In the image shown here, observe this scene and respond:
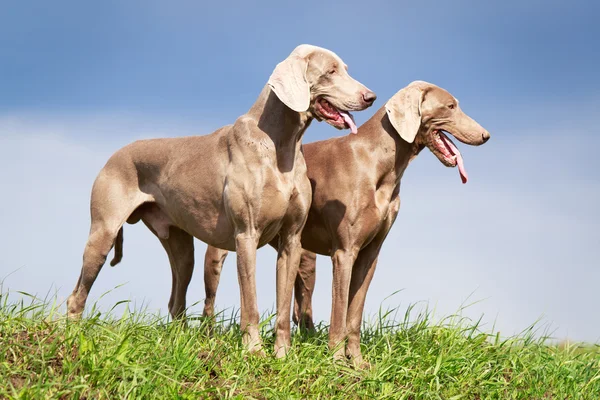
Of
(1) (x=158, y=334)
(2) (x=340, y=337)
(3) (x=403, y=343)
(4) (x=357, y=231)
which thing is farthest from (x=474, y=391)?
A: (1) (x=158, y=334)

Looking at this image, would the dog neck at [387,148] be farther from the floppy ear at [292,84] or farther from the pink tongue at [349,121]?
the floppy ear at [292,84]

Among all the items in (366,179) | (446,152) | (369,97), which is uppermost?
(369,97)

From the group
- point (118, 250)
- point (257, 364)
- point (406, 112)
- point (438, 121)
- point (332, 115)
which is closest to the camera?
point (257, 364)

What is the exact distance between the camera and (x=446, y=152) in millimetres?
6922

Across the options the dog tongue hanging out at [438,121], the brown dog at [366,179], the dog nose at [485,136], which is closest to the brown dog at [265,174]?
the brown dog at [366,179]

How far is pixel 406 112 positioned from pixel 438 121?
381mm

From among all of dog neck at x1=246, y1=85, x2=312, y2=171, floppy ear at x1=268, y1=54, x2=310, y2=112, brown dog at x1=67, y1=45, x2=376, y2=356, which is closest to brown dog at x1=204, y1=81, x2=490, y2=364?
brown dog at x1=67, y1=45, x2=376, y2=356

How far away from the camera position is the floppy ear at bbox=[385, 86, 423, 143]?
21.8 ft

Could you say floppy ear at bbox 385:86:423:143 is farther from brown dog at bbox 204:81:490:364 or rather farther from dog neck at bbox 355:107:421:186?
dog neck at bbox 355:107:421:186

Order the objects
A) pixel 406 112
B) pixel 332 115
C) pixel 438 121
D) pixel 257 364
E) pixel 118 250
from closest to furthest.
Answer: pixel 257 364, pixel 332 115, pixel 406 112, pixel 438 121, pixel 118 250

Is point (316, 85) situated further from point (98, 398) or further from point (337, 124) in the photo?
point (98, 398)

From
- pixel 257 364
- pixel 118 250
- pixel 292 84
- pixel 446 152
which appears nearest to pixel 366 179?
pixel 446 152

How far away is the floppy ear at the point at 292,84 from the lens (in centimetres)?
611

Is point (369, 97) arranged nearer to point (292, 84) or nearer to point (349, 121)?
point (349, 121)
